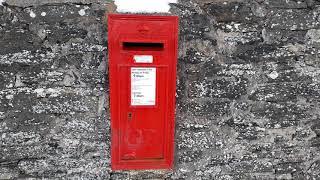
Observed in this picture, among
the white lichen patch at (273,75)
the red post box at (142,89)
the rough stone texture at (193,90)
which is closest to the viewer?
the red post box at (142,89)

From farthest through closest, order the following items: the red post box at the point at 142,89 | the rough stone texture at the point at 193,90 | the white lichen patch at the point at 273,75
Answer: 1. the white lichen patch at the point at 273,75
2. the rough stone texture at the point at 193,90
3. the red post box at the point at 142,89

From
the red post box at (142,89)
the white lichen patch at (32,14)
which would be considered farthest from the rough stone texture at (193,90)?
the red post box at (142,89)

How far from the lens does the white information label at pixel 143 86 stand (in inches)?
85.6

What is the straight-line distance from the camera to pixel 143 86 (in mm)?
2199

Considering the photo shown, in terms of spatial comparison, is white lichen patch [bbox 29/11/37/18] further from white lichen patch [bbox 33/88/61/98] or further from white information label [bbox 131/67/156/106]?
white information label [bbox 131/67/156/106]

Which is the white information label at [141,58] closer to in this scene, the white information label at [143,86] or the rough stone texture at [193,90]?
the white information label at [143,86]

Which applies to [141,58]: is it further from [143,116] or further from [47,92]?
[47,92]

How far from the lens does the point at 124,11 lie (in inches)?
88.8

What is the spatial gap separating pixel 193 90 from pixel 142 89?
349 millimetres

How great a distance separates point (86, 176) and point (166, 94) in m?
0.73

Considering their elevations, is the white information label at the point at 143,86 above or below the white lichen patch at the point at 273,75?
below

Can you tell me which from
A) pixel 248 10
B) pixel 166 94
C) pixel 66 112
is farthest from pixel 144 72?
pixel 248 10

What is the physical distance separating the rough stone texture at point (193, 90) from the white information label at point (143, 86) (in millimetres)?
224

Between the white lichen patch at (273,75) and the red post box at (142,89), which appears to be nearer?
the red post box at (142,89)
